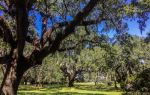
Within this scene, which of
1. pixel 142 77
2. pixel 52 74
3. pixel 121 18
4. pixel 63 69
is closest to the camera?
pixel 121 18

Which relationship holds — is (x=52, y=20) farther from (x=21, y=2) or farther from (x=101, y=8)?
(x=21, y=2)

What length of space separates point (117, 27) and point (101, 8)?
129 centimetres

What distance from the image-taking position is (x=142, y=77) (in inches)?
1183

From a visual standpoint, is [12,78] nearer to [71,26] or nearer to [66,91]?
[71,26]

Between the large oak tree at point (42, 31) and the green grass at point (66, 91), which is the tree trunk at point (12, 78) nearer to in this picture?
the large oak tree at point (42, 31)

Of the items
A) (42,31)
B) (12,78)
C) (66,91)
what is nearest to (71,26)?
(42,31)

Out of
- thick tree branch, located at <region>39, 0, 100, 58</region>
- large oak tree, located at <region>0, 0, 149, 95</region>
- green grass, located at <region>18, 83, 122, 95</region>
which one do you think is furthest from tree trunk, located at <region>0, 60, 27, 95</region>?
green grass, located at <region>18, 83, 122, 95</region>

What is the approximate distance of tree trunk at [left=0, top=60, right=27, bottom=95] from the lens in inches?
532

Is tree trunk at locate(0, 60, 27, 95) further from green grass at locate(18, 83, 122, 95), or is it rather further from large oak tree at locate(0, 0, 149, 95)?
green grass at locate(18, 83, 122, 95)

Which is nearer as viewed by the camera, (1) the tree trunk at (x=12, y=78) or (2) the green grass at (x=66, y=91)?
(1) the tree trunk at (x=12, y=78)

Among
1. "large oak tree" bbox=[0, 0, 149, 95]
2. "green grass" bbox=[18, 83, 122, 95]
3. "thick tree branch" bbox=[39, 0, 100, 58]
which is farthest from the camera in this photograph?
"green grass" bbox=[18, 83, 122, 95]

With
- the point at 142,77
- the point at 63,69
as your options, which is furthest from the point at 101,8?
the point at 63,69

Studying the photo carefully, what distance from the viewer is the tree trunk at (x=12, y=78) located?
44.3 feet

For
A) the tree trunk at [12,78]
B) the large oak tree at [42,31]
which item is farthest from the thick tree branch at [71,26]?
the tree trunk at [12,78]
